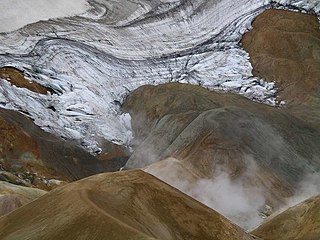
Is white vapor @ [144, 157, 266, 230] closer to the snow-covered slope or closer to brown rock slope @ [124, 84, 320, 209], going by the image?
brown rock slope @ [124, 84, 320, 209]

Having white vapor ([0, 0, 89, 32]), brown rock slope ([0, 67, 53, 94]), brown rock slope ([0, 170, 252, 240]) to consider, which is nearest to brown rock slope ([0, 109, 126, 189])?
brown rock slope ([0, 67, 53, 94])

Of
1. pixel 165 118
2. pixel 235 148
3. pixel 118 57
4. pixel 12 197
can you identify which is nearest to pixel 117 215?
pixel 12 197

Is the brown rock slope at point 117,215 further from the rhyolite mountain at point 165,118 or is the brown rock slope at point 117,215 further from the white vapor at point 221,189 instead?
the white vapor at point 221,189

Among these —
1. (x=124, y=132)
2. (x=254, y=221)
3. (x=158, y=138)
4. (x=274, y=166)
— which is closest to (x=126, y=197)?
(x=254, y=221)

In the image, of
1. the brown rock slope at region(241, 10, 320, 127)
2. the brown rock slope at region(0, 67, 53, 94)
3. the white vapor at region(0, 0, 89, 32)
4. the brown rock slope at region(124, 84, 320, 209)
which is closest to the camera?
the brown rock slope at region(124, 84, 320, 209)

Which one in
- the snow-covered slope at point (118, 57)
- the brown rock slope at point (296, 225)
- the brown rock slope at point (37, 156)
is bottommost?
the brown rock slope at point (37, 156)

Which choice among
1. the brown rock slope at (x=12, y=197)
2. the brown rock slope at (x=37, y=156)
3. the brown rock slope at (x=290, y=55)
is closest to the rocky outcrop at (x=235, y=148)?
the brown rock slope at (x=37, y=156)
